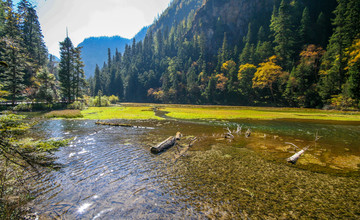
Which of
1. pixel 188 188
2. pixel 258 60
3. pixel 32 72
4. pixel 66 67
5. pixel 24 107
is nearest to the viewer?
pixel 188 188

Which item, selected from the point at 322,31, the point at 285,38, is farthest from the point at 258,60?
the point at 322,31

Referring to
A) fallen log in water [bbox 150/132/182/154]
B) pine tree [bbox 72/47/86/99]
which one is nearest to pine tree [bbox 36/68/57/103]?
pine tree [bbox 72/47/86/99]

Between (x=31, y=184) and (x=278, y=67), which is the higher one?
(x=278, y=67)

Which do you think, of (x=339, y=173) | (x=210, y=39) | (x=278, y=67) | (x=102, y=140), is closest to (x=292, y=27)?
(x=278, y=67)

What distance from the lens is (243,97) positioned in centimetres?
8650

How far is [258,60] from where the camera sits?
84.0 meters

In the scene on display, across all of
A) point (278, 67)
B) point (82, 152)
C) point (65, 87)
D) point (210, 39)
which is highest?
point (210, 39)

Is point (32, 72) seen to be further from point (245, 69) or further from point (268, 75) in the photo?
point (268, 75)

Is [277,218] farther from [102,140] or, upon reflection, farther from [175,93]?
[175,93]

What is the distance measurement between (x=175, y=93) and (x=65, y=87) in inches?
2865

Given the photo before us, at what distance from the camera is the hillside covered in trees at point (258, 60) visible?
166 ft

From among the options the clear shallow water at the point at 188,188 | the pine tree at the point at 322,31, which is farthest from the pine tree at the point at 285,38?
the clear shallow water at the point at 188,188

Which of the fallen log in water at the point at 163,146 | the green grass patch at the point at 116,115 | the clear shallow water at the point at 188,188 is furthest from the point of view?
the green grass patch at the point at 116,115

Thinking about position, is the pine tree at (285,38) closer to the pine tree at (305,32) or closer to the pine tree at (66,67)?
the pine tree at (305,32)
